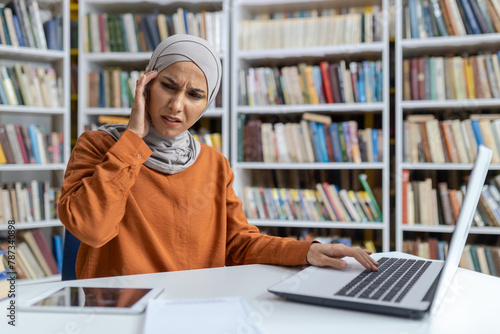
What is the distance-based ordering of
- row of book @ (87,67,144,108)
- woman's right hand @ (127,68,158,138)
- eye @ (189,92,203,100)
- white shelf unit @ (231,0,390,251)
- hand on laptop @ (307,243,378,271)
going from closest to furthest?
hand on laptop @ (307,243,378,271)
woman's right hand @ (127,68,158,138)
eye @ (189,92,203,100)
white shelf unit @ (231,0,390,251)
row of book @ (87,67,144,108)

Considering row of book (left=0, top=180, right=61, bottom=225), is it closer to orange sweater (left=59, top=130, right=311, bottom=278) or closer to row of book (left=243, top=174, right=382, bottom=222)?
row of book (left=243, top=174, right=382, bottom=222)

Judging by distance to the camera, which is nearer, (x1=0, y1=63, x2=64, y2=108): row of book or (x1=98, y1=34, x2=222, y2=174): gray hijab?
(x1=98, y1=34, x2=222, y2=174): gray hijab

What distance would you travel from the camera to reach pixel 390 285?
78 centimetres

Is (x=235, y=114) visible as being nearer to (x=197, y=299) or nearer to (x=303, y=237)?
(x=303, y=237)

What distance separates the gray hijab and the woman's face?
1.2 inches

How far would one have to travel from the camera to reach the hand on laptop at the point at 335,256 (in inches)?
36.8

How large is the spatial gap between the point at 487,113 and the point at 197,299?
2.57 m

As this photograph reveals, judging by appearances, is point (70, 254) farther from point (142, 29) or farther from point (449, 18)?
point (449, 18)

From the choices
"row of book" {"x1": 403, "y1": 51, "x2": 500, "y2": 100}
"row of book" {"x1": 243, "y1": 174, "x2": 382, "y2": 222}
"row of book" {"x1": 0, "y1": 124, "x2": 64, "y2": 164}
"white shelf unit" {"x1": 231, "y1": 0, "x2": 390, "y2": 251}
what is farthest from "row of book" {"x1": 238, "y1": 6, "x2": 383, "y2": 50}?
"row of book" {"x1": 0, "y1": 124, "x2": 64, "y2": 164}

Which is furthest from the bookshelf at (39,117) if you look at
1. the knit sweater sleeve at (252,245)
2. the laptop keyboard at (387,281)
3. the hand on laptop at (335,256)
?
the laptop keyboard at (387,281)

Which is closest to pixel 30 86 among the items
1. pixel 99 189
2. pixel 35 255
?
pixel 35 255

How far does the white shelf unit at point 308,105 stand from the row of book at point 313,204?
4cm

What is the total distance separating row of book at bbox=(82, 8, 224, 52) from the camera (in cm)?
280

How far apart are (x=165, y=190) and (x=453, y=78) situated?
2.02m
